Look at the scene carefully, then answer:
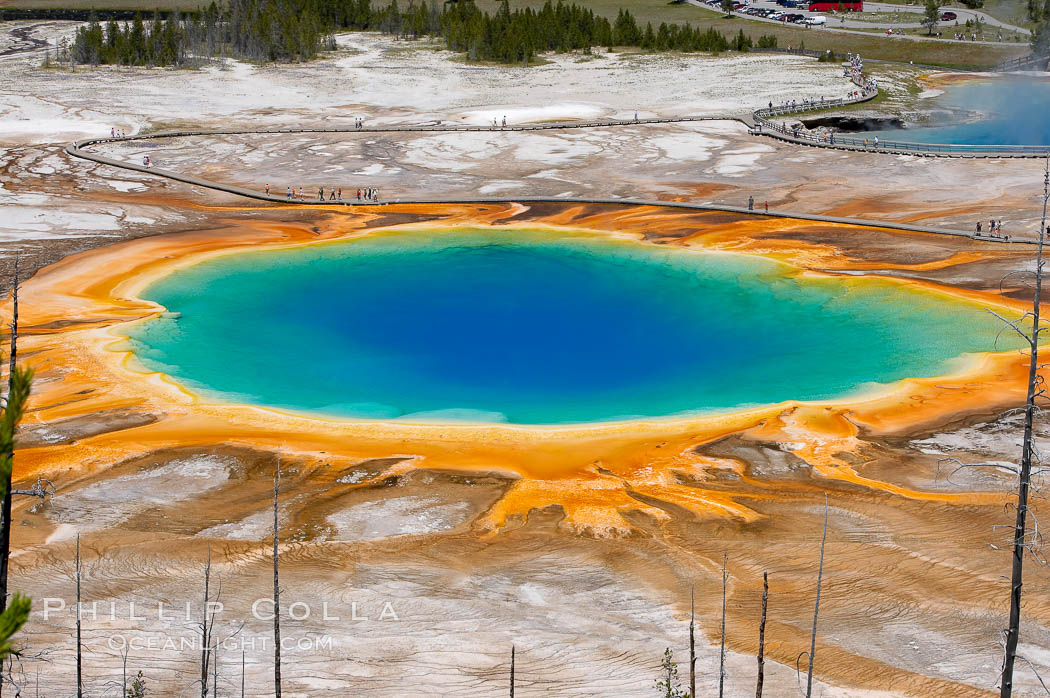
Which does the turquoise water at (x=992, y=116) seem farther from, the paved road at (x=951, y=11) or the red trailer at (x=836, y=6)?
the red trailer at (x=836, y=6)

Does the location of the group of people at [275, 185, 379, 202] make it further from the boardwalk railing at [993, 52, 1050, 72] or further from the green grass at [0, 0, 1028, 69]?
the boardwalk railing at [993, 52, 1050, 72]

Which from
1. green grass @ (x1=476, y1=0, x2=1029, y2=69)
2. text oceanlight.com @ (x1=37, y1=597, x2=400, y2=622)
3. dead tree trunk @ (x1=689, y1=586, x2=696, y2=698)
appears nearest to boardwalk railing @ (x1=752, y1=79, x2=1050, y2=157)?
green grass @ (x1=476, y1=0, x2=1029, y2=69)

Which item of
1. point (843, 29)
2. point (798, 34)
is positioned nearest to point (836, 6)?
point (843, 29)

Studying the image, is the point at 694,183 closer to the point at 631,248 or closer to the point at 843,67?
the point at 631,248

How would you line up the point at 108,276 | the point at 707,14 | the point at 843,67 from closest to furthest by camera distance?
the point at 108,276 → the point at 843,67 → the point at 707,14

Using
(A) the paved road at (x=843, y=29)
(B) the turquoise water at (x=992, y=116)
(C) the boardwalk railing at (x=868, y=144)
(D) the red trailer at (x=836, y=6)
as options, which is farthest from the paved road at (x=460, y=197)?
(D) the red trailer at (x=836, y=6)

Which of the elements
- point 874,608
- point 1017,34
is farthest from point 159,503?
point 1017,34
